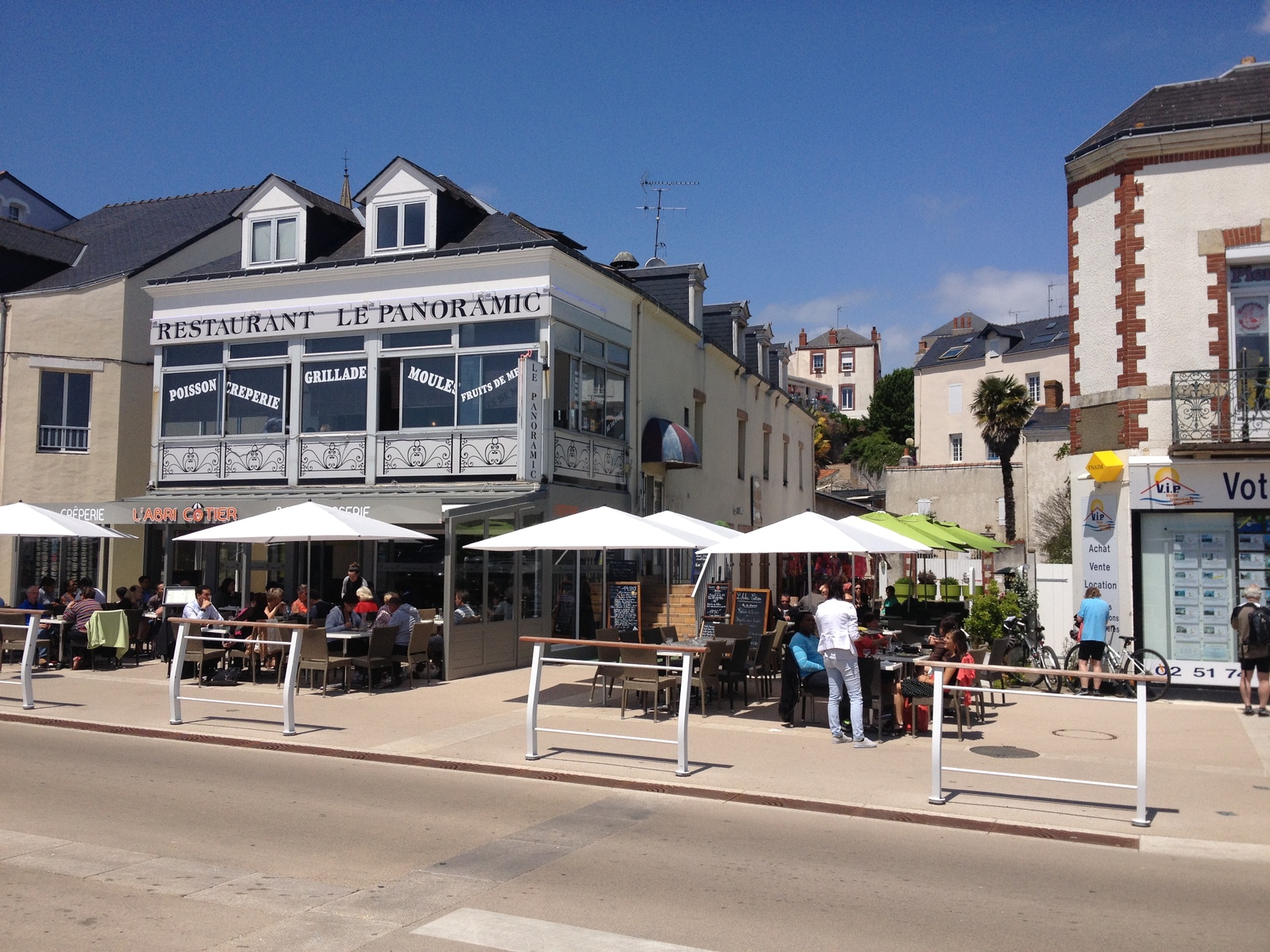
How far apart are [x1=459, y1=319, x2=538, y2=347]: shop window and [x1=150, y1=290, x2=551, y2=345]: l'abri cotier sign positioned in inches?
8.0

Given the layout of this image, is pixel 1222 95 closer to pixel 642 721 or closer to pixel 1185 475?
pixel 1185 475

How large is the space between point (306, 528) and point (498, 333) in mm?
6401

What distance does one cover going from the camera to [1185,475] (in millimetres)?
15539

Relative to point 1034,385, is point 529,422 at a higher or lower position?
lower

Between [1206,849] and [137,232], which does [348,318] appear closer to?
[137,232]

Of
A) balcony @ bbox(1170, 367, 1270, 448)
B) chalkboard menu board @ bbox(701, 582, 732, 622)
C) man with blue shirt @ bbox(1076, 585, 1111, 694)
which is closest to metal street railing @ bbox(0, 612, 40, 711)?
chalkboard menu board @ bbox(701, 582, 732, 622)

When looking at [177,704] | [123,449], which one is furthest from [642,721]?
[123,449]

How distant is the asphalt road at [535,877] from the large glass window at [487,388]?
37.6ft

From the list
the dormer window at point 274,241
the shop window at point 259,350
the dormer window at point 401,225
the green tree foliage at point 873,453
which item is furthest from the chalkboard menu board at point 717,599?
the green tree foliage at point 873,453

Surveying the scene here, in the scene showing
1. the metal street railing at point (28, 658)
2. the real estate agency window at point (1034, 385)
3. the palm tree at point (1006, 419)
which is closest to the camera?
the metal street railing at point (28, 658)

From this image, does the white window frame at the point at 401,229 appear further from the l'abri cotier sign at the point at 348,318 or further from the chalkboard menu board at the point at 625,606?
the chalkboard menu board at the point at 625,606

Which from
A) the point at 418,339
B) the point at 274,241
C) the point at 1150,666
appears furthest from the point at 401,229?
the point at 1150,666

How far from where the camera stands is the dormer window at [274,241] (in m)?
22.3

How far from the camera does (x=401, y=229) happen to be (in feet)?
69.6
